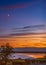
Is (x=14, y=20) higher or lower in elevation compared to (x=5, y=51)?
higher

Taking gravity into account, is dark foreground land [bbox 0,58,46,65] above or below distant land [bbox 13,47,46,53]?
below

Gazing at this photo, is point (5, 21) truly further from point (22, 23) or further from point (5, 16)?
point (22, 23)

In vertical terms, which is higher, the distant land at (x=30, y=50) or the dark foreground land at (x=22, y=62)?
the distant land at (x=30, y=50)

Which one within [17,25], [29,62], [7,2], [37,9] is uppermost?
[7,2]

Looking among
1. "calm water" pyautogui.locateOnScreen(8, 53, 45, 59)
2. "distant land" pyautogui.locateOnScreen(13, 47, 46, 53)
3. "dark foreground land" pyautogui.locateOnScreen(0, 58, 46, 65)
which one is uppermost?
"distant land" pyautogui.locateOnScreen(13, 47, 46, 53)

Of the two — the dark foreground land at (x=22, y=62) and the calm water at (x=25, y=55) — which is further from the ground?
the calm water at (x=25, y=55)

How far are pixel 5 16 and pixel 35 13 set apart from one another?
0.38m

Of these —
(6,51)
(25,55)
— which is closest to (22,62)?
(25,55)

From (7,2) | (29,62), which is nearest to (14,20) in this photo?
(7,2)

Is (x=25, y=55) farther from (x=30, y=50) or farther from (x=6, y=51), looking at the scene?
(x=6, y=51)

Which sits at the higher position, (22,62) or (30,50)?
(30,50)

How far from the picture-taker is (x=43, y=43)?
7.50ft

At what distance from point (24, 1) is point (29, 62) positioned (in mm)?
751

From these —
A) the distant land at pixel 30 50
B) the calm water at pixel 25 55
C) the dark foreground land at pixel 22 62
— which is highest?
the distant land at pixel 30 50
